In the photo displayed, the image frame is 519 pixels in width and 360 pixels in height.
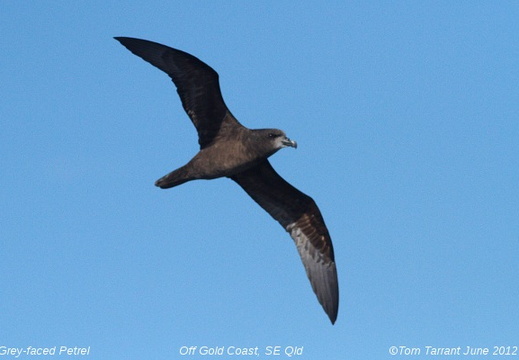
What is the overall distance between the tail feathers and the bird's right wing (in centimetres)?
63

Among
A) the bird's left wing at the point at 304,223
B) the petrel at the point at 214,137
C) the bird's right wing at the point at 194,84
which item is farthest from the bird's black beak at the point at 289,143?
the bird's left wing at the point at 304,223

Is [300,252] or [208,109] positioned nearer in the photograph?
[208,109]

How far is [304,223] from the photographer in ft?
59.7

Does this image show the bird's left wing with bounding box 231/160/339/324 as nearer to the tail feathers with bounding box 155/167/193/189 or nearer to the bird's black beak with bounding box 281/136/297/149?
the tail feathers with bounding box 155/167/193/189

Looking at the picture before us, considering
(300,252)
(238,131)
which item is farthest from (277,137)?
(300,252)

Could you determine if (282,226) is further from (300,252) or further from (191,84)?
(191,84)

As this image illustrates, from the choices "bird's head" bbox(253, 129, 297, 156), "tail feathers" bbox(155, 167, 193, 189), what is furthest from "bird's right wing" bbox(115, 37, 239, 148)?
"bird's head" bbox(253, 129, 297, 156)

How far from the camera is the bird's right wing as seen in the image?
53.8 feet

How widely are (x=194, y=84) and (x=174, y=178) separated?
5.78 ft

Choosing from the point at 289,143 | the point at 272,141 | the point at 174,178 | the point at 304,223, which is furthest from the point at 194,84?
the point at 304,223

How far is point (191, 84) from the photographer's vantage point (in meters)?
16.6

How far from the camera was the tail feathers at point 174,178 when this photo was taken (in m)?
16.5

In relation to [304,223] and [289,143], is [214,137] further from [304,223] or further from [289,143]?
[304,223]

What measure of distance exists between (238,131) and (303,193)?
224cm
